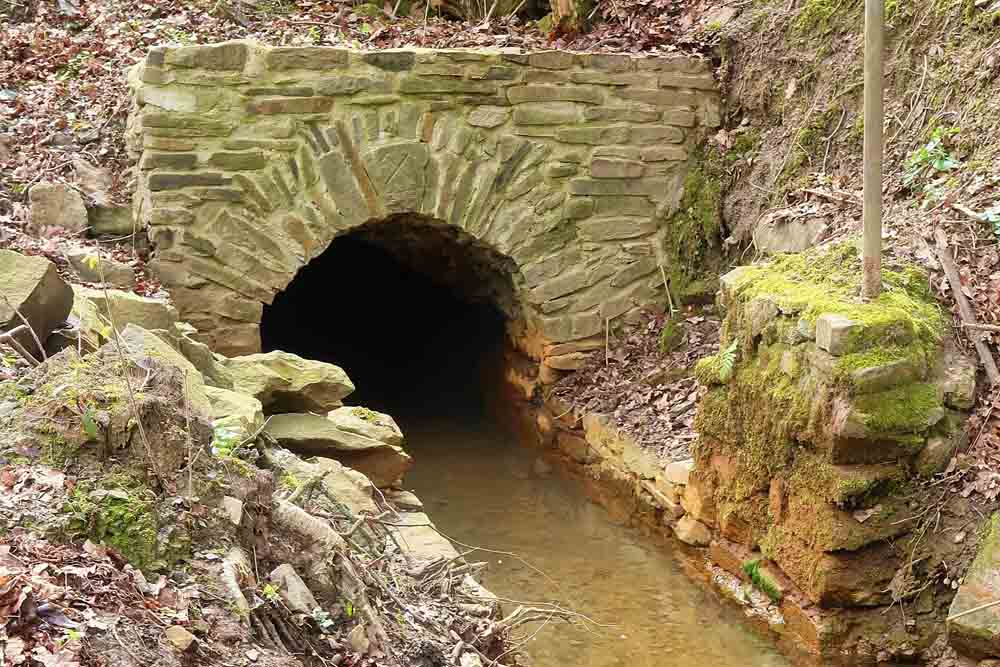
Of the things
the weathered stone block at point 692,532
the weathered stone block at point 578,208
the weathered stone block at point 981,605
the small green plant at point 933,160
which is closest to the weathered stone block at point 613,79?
the weathered stone block at point 578,208

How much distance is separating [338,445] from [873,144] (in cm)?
267

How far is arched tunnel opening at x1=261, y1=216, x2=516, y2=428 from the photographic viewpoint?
8.06 m

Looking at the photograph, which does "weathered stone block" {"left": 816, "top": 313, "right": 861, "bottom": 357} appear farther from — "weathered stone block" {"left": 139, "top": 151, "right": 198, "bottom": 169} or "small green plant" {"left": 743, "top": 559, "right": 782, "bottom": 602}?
"weathered stone block" {"left": 139, "top": 151, "right": 198, "bottom": 169}

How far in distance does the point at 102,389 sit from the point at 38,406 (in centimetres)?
18

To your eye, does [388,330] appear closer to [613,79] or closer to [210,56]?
[613,79]

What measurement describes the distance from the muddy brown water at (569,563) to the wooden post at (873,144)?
1755 mm

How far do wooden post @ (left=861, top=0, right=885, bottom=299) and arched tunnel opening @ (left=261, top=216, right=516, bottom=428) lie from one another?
3.23 metres

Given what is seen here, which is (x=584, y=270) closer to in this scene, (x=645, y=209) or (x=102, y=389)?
(x=645, y=209)

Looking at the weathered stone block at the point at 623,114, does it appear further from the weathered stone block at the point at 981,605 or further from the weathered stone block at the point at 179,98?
the weathered stone block at the point at 981,605

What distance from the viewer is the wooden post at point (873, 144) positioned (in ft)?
14.4

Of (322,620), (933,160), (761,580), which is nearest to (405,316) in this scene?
(933,160)

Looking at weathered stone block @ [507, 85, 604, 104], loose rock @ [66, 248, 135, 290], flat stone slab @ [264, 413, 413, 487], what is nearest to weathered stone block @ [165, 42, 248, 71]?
loose rock @ [66, 248, 135, 290]

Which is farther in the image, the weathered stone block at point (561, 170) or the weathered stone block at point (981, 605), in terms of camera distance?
the weathered stone block at point (561, 170)

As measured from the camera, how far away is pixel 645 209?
7.38 m
